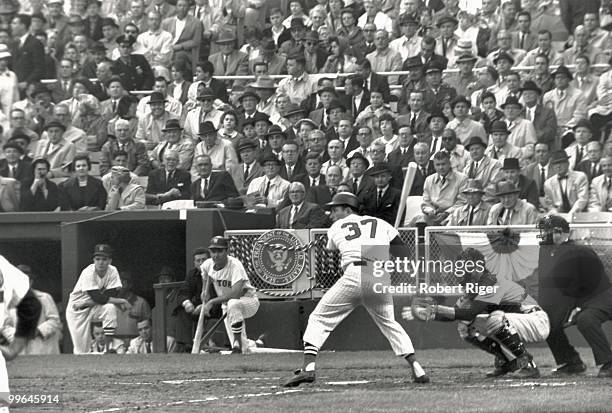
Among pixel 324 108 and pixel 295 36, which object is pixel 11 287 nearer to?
pixel 324 108

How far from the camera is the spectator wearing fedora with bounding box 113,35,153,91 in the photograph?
21.5m

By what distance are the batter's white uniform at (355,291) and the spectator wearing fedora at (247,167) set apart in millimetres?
6426

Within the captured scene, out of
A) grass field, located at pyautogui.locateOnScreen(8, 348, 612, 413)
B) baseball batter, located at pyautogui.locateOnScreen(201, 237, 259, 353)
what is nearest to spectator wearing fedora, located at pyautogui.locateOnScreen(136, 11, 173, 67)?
baseball batter, located at pyautogui.locateOnScreen(201, 237, 259, 353)

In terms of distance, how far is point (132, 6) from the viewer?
76.1ft

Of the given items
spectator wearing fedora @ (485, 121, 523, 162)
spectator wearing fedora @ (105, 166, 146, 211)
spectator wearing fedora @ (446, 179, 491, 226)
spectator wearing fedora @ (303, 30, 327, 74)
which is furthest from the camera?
spectator wearing fedora @ (303, 30, 327, 74)

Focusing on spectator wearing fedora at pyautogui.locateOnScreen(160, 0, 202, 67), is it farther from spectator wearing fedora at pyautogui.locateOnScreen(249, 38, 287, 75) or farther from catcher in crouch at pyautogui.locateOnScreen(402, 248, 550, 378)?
catcher in crouch at pyautogui.locateOnScreen(402, 248, 550, 378)

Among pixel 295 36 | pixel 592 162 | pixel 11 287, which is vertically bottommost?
pixel 11 287

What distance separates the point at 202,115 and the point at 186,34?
2.51m

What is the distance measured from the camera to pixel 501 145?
1727 centimetres

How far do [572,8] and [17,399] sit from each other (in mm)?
11462

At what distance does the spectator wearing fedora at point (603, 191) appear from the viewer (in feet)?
52.4

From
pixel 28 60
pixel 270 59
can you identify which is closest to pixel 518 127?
pixel 270 59

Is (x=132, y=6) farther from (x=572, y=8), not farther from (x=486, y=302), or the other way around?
(x=486, y=302)

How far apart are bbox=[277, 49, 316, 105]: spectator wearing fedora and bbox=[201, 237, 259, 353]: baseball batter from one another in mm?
4063
